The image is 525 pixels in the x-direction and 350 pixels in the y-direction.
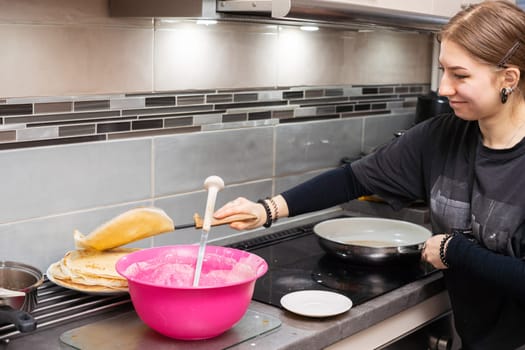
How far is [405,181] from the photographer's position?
1873 mm

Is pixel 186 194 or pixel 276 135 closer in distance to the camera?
pixel 186 194

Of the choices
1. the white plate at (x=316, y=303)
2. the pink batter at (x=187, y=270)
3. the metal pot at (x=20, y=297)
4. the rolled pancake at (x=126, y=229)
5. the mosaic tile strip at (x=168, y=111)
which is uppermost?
the mosaic tile strip at (x=168, y=111)

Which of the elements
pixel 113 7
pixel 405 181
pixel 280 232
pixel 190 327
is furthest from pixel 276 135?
pixel 190 327

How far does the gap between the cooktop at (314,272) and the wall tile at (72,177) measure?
0.36 metres

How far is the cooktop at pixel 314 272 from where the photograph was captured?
1.73 m

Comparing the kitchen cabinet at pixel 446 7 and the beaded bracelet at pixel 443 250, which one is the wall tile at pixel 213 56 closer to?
the kitchen cabinet at pixel 446 7

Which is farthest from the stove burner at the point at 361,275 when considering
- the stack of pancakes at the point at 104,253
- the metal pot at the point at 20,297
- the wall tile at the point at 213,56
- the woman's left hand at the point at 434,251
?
the metal pot at the point at 20,297

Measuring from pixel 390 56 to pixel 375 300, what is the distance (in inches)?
46.7

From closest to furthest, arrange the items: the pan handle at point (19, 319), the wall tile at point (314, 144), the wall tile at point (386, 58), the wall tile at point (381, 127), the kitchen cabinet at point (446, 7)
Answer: the pan handle at point (19, 319) → the kitchen cabinet at point (446, 7) → the wall tile at point (314, 144) → the wall tile at point (386, 58) → the wall tile at point (381, 127)

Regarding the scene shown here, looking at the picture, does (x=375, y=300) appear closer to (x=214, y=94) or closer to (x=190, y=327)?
(x=190, y=327)

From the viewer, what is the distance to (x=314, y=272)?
73.5 inches

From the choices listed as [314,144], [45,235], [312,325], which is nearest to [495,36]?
[312,325]

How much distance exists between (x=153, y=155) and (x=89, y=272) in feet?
1.37

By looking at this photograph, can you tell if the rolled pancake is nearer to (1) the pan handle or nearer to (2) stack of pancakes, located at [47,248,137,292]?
(2) stack of pancakes, located at [47,248,137,292]
